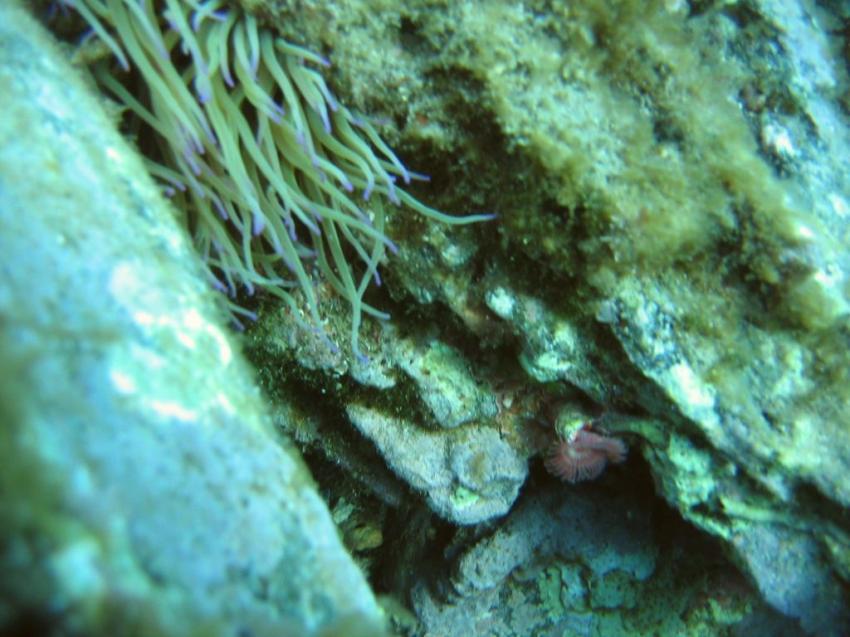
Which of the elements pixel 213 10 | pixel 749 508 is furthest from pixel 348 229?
pixel 749 508

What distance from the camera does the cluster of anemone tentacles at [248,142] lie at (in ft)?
5.68

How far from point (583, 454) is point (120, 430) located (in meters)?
1.84

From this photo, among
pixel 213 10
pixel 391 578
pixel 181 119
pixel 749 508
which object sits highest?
pixel 213 10

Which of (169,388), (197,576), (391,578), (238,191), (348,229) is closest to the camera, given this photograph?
(197,576)

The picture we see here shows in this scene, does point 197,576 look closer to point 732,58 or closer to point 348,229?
point 348,229

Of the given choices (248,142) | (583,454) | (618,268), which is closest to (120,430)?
(248,142)

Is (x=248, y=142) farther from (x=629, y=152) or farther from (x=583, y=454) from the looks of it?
(x=583, y=454)

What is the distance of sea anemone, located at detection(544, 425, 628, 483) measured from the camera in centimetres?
243

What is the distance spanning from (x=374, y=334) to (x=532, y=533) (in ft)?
4.53

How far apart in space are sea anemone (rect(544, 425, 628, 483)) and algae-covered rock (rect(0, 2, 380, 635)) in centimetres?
130

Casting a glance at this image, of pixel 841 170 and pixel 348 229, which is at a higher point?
pixel 841 170

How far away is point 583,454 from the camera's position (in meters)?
2.47

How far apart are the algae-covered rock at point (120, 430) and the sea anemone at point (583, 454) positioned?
1305mm

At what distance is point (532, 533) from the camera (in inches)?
121
